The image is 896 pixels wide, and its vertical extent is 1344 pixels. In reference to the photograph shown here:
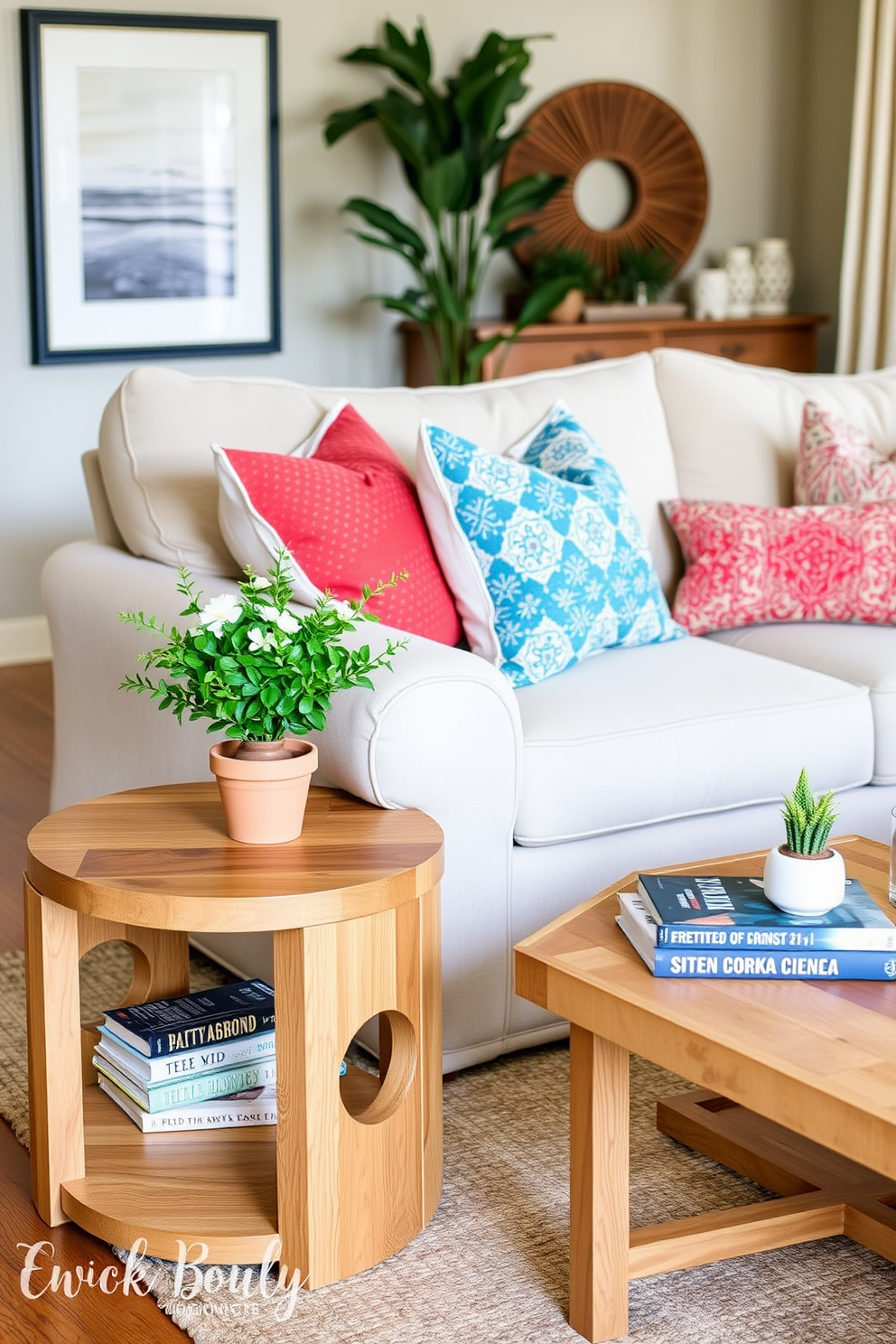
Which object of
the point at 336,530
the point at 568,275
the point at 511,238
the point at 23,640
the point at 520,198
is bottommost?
the point at 23,640

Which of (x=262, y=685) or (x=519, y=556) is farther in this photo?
(x=519, y=556)

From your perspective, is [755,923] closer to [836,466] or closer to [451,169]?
[836,466]

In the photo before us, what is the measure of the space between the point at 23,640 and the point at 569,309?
197 centimetres

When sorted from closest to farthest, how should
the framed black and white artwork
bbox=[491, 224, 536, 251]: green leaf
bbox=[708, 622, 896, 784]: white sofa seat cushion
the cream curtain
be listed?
Result: bbox=[708, 622, 896, 784]: white sofa seat cushion, the framed black and white artwork, bbox=[491, 224, 536, 251]: green leaf, the cream curtain

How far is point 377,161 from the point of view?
15.7 feet

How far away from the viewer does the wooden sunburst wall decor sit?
502cm

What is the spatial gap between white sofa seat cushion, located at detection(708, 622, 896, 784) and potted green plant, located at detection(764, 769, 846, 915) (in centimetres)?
93

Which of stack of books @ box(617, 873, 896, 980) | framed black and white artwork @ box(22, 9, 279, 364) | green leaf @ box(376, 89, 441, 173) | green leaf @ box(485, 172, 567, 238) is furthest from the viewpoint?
green leaf @ box(485, 172, 567, 238)

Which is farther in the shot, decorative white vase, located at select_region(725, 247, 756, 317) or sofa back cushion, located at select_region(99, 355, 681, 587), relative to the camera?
decorative white vase, located at select_region(725, 247, 756, 317)

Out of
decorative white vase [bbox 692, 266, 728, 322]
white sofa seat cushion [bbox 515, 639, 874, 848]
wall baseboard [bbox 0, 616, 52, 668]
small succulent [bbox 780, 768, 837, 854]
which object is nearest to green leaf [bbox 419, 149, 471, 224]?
decorative white vase [bbox 692, 266, 728, 322]

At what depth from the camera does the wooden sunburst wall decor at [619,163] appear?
5.02 meters

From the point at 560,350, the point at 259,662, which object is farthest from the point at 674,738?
the point at 560,350

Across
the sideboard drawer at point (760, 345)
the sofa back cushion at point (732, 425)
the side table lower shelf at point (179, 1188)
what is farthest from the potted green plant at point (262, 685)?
the sideboard drawer at point (760, 345)

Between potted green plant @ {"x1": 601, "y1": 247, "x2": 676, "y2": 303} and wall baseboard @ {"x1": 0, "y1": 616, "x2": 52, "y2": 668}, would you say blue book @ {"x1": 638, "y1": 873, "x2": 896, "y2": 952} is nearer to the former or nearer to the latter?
wall baseboard @ {"x1": 0, "y1": 616, "x2": 52, "y2": 668}
